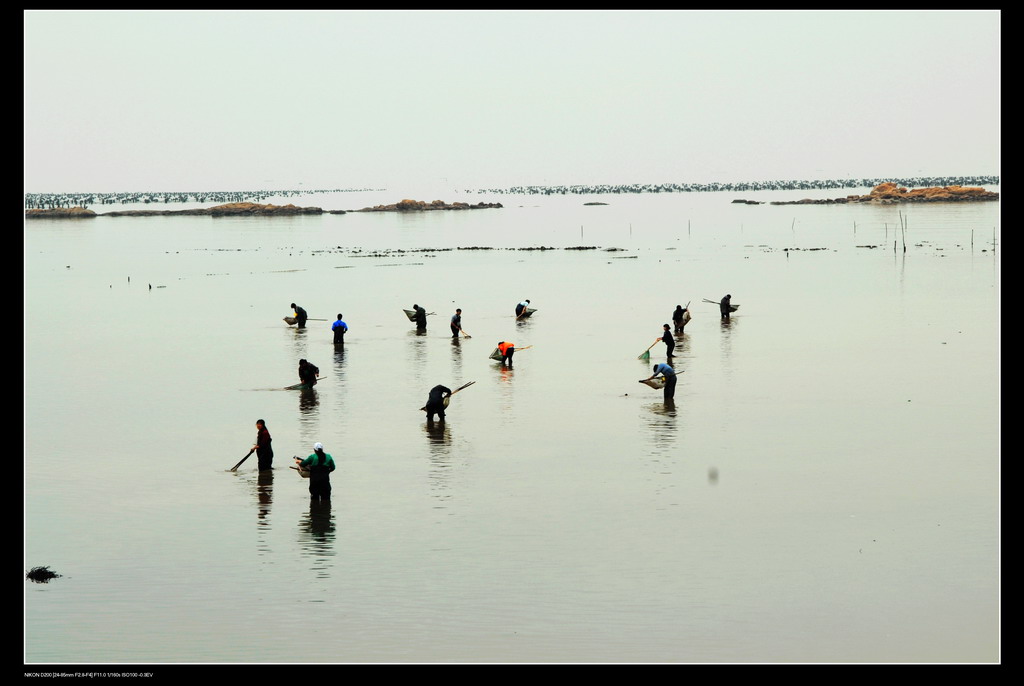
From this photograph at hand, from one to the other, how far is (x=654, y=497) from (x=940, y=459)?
712 centimetres

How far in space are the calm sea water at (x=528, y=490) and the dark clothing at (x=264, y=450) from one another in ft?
1.35

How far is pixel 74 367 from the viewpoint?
4028 centimetres

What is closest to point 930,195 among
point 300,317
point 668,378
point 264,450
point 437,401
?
point 300,317

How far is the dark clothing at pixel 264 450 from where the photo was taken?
23562 millimetres

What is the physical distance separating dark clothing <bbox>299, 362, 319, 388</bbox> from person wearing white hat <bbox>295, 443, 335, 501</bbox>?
11209 millimetres

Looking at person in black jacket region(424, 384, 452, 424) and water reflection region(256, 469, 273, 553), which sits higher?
person in black jacket region(424, 384, 452, 424)

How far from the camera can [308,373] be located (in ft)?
108

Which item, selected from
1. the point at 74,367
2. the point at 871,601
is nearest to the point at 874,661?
the point at 871,601

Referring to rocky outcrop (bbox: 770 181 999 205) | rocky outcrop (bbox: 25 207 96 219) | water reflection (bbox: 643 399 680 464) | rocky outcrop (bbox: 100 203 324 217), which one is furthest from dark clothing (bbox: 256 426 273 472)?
rocky outcrop (bbox: 25 207 96 219)

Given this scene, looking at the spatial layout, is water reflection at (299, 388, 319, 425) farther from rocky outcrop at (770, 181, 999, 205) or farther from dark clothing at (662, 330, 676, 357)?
rocky outcrop at (770, 181, 999, 205)

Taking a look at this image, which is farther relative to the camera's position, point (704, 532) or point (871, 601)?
point (704, 532)

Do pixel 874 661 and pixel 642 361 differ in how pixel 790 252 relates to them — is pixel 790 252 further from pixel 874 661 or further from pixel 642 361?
pixel 874 661

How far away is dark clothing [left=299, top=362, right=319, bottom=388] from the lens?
107ft

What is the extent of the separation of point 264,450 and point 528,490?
222 inches
